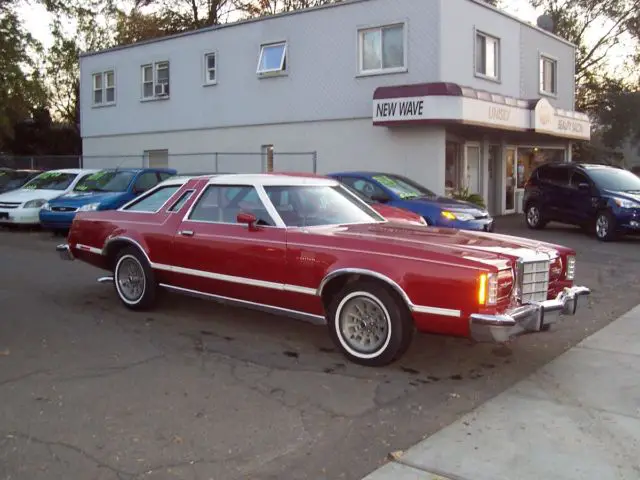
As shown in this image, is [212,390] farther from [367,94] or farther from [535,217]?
[367,94]

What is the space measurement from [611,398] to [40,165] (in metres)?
27.1

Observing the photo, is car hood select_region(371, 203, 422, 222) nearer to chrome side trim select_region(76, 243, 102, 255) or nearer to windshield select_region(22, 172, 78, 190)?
chrome side trim select_region(76, 243, 102, 255)

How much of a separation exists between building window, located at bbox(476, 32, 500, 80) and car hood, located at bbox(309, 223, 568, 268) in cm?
1336

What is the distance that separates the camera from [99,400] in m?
4.64

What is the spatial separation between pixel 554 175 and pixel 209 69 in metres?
11.4

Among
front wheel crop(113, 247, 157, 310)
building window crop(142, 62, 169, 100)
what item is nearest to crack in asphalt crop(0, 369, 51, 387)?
front wheel crop(113, 247, 157, 310)

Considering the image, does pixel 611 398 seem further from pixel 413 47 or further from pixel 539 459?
pixel 413 47

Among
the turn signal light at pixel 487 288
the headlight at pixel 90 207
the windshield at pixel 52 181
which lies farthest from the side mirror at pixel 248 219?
the windshield at pixel 52 181

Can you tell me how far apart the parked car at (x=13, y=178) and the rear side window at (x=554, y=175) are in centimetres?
1304

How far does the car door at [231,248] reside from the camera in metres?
5.96

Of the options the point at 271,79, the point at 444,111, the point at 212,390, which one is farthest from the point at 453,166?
the point at 212,390

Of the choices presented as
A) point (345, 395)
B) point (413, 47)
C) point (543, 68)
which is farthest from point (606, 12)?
point (345, 395)

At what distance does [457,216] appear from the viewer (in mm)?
12008

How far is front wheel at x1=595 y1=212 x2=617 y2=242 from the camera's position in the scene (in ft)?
46.0
